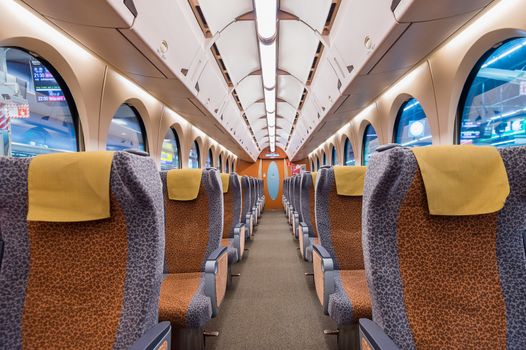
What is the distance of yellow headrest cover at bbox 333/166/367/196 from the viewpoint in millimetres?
2424

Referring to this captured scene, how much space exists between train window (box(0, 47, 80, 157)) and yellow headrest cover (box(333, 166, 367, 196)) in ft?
9.18

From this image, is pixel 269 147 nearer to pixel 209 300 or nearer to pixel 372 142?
pixel 372 142

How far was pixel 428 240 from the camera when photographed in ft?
3.42

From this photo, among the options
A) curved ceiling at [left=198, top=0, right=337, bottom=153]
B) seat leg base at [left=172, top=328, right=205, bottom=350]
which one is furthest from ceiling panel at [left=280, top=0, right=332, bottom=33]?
seat leg base at [left=172, top=328, right=205, bottom=350]

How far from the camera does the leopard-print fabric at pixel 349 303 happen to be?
5.61 ft

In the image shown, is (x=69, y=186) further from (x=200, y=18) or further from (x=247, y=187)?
(x=247, y=187)

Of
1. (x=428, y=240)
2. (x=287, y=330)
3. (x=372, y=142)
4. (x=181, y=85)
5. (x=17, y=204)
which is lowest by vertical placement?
(x=287, y=330)

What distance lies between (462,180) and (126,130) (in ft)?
17.2

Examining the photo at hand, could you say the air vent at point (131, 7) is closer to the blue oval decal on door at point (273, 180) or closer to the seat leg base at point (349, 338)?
the seat leg base at point (349, 338)

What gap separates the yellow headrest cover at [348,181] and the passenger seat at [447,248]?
4.56ft

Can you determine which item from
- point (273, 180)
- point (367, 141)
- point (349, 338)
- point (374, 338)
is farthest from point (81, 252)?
point (273, 180)

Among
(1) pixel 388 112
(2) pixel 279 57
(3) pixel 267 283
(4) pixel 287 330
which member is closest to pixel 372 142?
(1) pixel 388 112

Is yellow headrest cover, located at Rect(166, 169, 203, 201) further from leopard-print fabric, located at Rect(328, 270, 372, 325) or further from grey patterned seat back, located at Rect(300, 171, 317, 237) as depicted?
grey patterned seat back, located at Rect(300, 171, 317, 237)

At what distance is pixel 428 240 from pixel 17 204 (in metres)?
1.49
